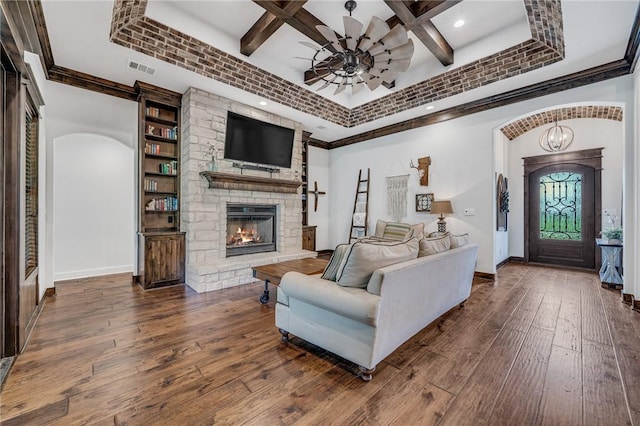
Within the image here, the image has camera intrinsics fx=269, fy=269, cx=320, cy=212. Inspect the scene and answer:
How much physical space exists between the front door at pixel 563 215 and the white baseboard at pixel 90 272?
8512mm

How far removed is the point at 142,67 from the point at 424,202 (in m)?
5.18

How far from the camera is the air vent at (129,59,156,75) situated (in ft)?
11.7

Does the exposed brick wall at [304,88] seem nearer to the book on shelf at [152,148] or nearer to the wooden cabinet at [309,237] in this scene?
the book on shelf at [152,148]

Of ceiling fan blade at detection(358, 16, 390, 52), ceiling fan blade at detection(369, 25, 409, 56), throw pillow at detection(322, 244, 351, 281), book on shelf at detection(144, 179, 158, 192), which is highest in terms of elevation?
ceiling fan blade at detection(358, 16, 390, 52)

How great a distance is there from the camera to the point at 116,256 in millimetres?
5012

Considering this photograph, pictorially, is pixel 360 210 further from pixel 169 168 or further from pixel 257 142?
pixel 169 168

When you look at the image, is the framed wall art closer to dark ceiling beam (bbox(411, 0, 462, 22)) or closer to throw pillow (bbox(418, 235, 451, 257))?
throw pillow (bbox(418, 235, 451, 257))

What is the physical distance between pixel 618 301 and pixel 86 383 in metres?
5.65

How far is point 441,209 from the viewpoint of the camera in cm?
489

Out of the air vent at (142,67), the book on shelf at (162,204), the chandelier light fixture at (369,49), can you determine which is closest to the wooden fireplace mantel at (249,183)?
the book on shelf at (162,204)

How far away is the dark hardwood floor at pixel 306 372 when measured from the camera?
1552 millimetres

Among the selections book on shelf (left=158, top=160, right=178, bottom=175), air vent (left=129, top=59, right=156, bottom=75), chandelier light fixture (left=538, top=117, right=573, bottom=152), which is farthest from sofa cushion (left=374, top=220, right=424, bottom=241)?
air vent (left=129, top=59, right=156, bottom=75)

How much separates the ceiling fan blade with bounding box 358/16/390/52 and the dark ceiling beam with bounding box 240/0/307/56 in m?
0.76

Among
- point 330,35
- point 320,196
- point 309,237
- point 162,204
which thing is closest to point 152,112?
point 162,204
